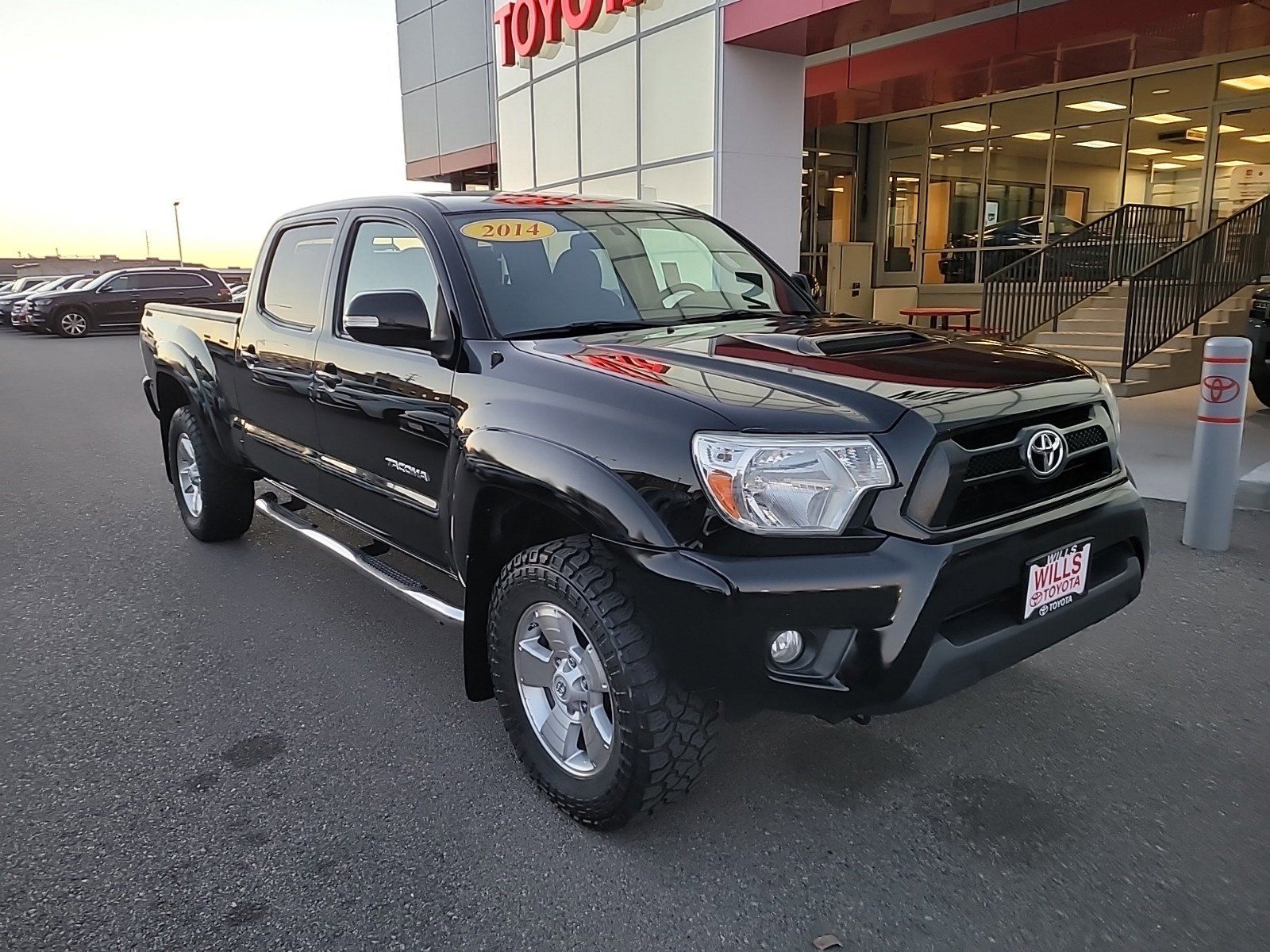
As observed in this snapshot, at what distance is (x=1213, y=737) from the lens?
3.17m

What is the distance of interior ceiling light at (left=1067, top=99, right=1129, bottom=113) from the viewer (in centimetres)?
1608

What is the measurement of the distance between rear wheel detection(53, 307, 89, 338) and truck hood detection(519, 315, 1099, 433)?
26757 mm

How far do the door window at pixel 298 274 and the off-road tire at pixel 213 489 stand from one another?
3.57 ft

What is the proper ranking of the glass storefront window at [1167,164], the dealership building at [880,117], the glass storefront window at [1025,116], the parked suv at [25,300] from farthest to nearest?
the parked suv at [25,300], the glass storefront window at [1025,116], the glass storefront window at [1167,164], the dealership building at [880,117]

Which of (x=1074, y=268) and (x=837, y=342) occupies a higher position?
(x=1074, y=268)

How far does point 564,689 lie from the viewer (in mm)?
2770

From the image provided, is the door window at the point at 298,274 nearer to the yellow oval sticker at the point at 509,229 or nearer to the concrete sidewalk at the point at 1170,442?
the yellow oval sticker at the point at 509,229

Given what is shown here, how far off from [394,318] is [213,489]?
2.72 m

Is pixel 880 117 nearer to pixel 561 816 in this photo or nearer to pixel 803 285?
pixel 803 285

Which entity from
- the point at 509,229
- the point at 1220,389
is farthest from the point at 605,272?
the point at 1220,389

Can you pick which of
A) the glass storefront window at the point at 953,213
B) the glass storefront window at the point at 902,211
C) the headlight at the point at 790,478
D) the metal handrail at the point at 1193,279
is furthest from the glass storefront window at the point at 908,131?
the headlight at the point at 790,478

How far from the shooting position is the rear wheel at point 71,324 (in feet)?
81.9

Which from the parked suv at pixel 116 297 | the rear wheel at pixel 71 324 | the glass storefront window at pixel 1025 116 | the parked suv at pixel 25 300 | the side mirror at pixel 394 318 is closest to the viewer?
the side mirror at pixel 394 318

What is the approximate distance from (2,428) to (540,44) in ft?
29.1
